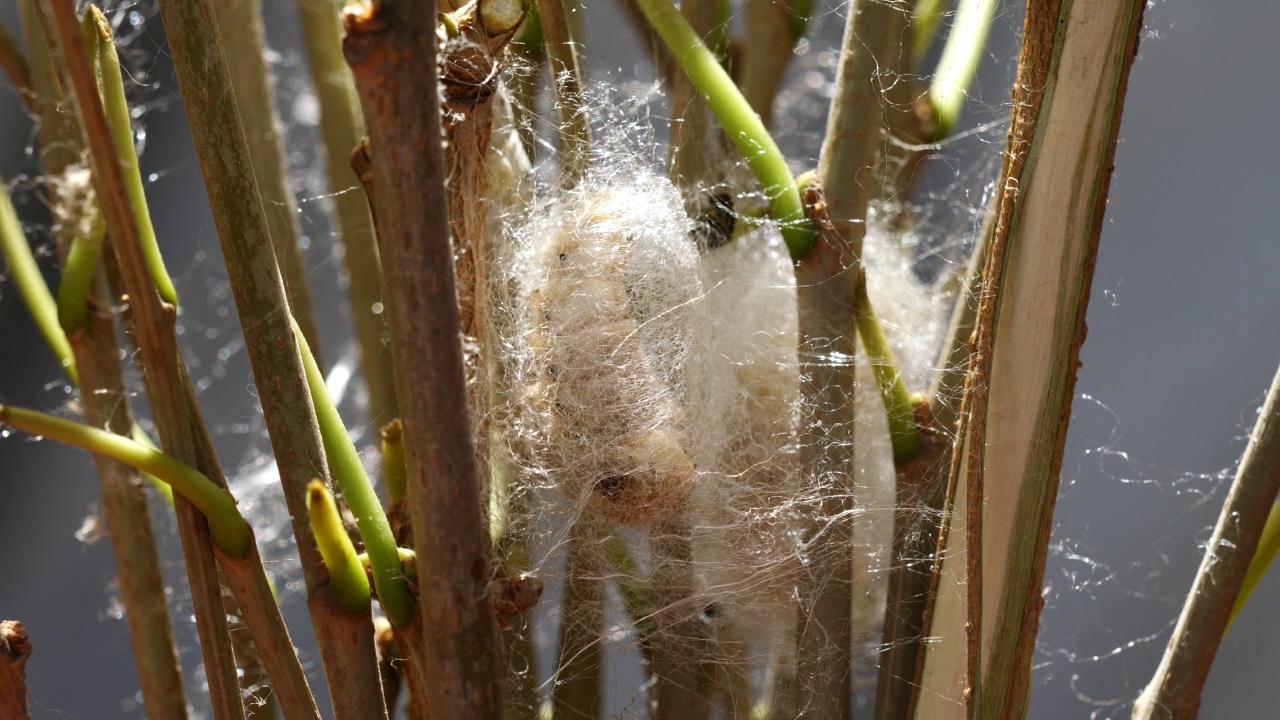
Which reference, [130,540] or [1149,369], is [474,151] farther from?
[1149,369]

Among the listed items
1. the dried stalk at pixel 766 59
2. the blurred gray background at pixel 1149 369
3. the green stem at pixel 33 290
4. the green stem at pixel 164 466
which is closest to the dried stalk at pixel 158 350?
the green stem at pixel 164 466

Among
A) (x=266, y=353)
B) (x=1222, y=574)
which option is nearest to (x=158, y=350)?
(x=266, y=353)

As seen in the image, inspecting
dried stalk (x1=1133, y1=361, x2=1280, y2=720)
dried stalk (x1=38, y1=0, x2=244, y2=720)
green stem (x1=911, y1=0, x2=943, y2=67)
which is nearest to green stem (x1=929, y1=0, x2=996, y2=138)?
green stem (x1=911, y1=0, x2=943, y2=67)

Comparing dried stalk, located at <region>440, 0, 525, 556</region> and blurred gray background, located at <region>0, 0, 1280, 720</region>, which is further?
blurred gray background, located at <region>0, 0, 1280, 720</region>

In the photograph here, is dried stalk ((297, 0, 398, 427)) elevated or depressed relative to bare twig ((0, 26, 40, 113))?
depressed

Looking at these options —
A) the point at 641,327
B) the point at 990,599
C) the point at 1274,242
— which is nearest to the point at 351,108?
the point at 641,327

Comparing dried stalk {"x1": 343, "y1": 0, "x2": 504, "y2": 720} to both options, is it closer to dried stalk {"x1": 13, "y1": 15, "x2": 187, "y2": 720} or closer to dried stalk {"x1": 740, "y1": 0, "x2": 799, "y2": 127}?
dried stalk {"x1": 13, "y1": 15, "x2": 187, "y2": 720}
